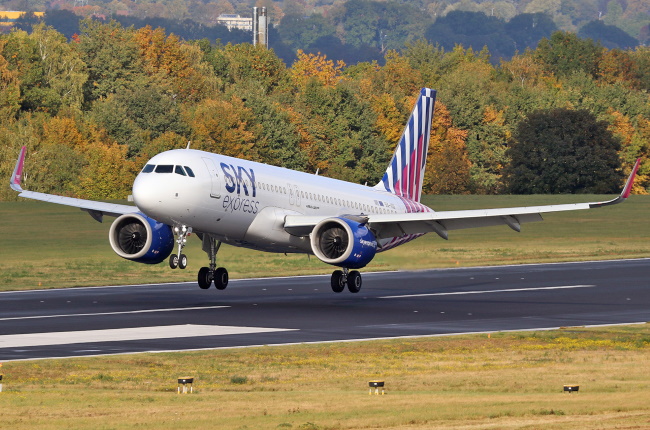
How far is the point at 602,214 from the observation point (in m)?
114

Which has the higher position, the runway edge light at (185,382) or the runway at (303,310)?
the runway at (303,310)

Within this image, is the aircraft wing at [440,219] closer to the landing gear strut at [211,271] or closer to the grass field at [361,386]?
the landing gear strut at [211,271]

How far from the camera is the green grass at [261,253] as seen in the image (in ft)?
216

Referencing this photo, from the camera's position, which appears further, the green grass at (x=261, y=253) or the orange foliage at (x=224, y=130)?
the orange foliage at (x=224, y=130)

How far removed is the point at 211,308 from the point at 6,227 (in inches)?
1796

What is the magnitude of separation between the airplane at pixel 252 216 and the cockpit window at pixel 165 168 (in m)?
0.04

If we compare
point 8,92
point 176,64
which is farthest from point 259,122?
point 176,64

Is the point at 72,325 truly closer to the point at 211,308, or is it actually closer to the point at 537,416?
the point at 211,308

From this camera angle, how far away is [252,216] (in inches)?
1900

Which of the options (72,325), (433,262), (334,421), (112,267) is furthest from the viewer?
(112,267)

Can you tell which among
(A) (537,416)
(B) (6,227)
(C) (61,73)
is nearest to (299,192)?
(A) (537,416)

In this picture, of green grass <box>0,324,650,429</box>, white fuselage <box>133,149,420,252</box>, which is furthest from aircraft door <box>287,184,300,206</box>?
green grass <box>0,324,650,429</box>

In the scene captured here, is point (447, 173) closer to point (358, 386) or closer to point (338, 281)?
point (338, 281)

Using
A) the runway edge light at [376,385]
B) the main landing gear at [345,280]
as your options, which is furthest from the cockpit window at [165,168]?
the runway edge light at [376,385]
